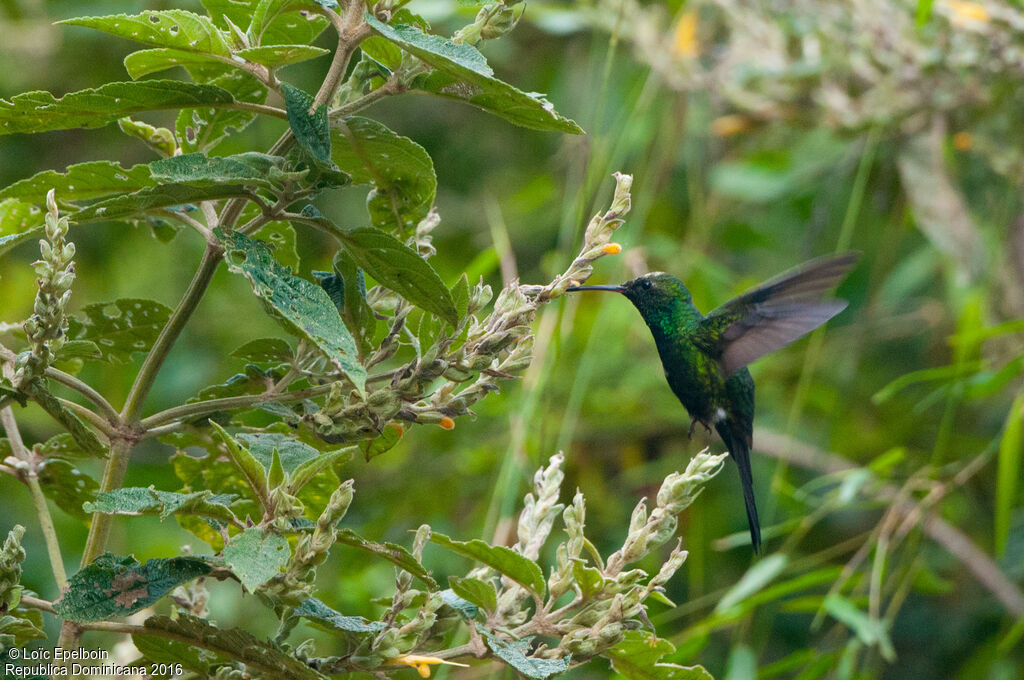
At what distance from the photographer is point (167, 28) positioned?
92 centimetres

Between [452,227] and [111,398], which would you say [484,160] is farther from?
[111,398]

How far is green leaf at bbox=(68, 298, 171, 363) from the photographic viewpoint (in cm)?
116

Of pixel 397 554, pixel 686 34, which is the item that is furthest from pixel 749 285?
pixel 397 554

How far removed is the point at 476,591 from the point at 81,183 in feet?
1.97

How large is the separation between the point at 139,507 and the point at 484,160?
3.53 meters

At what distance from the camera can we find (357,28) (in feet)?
3.11

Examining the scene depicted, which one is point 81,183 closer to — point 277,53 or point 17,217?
point 17,217

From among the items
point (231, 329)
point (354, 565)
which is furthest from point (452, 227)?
point (354, 565)

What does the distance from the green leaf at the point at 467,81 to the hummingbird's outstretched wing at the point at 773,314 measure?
0.77m

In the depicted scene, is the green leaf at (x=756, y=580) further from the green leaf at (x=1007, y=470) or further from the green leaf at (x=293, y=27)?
the green leaf at (x=293, y=27)

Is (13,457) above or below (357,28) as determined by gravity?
below

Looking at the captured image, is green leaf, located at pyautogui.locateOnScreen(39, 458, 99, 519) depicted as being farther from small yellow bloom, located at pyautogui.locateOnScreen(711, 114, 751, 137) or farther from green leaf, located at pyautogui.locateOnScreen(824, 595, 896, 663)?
small yellow bloom, located at pyautogui.locateOnScreen(711, 114, 751, 137)

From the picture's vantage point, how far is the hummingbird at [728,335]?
1.72 metres

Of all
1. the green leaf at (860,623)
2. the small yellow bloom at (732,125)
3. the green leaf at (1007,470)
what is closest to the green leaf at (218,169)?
the green leaf at (860,623)
